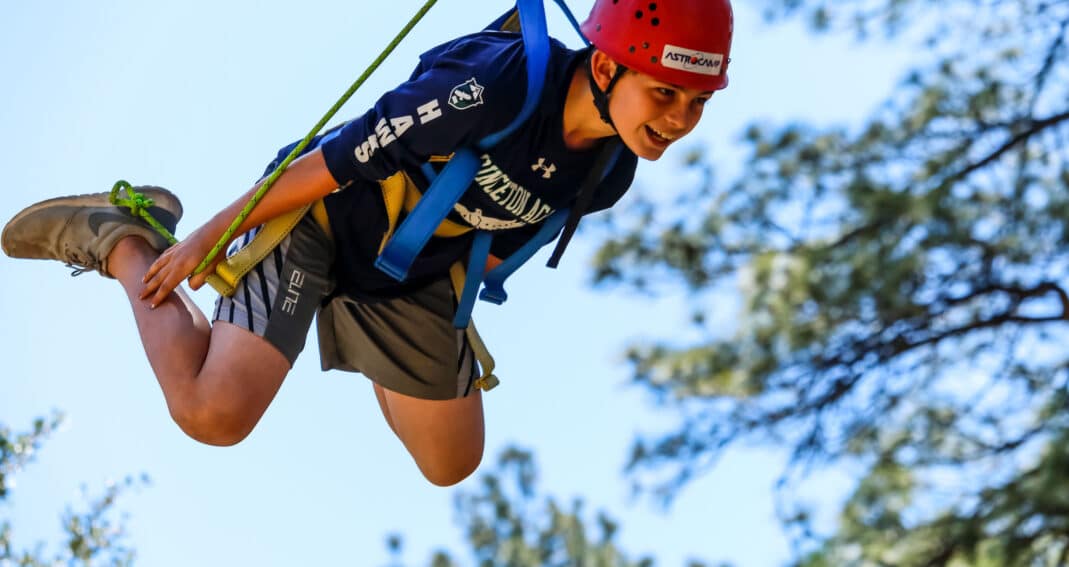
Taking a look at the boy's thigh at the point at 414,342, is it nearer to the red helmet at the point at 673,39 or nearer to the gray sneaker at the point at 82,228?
the gray sneaker at the point at 82,228

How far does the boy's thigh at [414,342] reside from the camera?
124 inches

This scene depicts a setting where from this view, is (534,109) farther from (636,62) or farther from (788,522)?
(788,522)

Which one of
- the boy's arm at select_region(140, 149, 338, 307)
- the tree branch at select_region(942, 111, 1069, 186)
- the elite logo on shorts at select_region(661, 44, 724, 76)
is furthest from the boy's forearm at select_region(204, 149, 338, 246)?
the tree branch at select_region(942, 111, 1069, 186)

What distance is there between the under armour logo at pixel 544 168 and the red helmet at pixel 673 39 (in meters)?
0.22

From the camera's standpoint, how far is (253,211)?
281 centimetres

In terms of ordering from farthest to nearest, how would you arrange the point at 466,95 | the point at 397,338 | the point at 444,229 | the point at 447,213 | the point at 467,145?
the point at 397,338, the point at 444,229, the point at 447,213, the point at 467,145, the point at 466,95

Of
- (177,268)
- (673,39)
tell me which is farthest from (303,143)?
(673,39)

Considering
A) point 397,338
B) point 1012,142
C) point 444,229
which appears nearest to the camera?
point 444,229

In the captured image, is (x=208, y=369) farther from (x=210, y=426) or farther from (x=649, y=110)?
(x=649, y=110)

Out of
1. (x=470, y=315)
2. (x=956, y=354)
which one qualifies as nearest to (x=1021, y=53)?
(x=956, y=354)

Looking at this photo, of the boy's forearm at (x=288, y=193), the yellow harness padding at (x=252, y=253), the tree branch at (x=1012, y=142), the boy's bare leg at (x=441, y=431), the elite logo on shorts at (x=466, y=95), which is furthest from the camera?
the tree branch at (x=1012, y=142)

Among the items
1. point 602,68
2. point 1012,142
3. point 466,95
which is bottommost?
point 466,95

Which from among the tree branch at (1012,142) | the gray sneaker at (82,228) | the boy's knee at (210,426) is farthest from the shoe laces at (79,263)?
the tree branch at (1012,142)

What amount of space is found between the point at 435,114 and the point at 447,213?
0.25 metres
